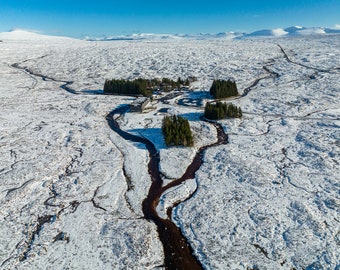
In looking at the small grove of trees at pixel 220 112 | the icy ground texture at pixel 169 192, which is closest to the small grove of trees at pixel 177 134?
the icy ground texture at pixel 169 192

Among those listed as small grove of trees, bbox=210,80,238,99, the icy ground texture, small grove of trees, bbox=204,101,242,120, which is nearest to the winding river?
the icy ground texture

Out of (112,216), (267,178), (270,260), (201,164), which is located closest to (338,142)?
(267,178)

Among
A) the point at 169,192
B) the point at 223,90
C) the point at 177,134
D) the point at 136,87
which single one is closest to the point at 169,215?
the point at 169,192

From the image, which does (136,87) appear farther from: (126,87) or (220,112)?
(220,112)

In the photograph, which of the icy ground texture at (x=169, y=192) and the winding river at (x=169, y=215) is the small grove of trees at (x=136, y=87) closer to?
the icy ground texture at (x=169, y=192)

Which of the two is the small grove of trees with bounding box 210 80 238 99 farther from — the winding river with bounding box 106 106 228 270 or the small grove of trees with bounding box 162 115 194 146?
the small grove of trees with bounding box 162 115 194 146

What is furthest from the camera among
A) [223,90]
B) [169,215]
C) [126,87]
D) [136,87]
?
[126,87]

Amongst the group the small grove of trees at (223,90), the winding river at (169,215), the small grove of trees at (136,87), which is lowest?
the winding river at (169,215)
